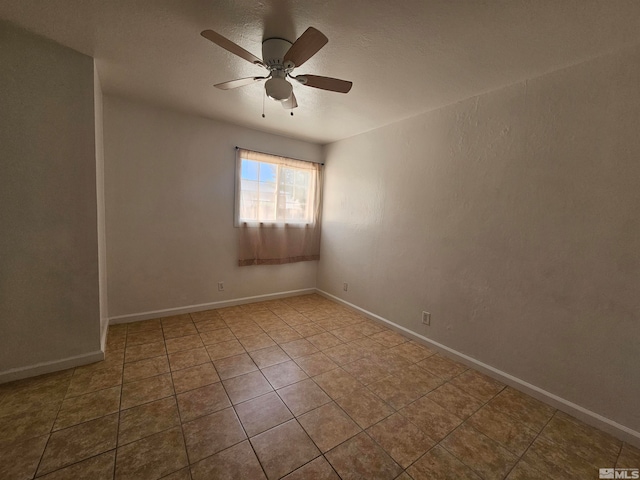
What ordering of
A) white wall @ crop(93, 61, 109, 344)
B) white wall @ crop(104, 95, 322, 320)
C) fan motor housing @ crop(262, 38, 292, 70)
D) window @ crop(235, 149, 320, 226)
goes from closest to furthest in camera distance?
fan motor housing @ crop(262, 38, 292, 70)
white wall @ crop(93, 61, 109, 344)
white wall @ crop(104, 95, 322, 320)
window @ crop(235, 149, 320, 226)

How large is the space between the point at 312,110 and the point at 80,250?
2.39 m

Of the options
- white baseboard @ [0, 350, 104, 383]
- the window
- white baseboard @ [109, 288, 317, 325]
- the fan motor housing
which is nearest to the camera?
the fan motor housing

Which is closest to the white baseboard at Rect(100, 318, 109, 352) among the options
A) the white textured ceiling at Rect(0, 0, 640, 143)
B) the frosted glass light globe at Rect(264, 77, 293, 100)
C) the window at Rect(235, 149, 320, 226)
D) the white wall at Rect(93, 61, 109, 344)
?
the white wall at Rect(93, 61, 109, 344)

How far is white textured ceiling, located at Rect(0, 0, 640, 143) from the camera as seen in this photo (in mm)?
1379

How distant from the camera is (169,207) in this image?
2986 mm

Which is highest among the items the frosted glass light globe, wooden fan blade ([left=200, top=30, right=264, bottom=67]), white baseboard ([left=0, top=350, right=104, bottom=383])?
wooden fan blade ([left=200, top=30, right=264, bottom=67])

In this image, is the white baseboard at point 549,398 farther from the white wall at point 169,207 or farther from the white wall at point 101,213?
the white wall at point 101,213

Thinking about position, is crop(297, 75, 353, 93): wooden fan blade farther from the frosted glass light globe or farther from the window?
the window

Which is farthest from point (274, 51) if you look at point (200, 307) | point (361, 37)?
point (200, 307)

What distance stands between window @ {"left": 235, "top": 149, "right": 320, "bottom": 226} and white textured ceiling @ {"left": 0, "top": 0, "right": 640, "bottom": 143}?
1152mm

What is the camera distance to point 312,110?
8.94 feet

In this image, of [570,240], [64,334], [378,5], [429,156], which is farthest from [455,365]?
[64,334]

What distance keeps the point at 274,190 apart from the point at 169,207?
131cm

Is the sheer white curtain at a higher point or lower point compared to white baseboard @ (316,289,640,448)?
higher
